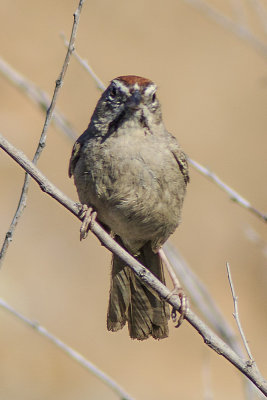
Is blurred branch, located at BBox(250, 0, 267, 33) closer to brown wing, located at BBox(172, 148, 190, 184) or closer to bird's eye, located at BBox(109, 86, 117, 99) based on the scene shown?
brown wing, located at BBox(172, 148, 190, 184)

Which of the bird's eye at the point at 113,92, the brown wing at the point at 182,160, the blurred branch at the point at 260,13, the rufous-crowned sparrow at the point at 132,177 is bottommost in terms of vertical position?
the rufous-crowned sparrow at the point at 132,177

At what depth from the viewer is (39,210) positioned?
11.4 m

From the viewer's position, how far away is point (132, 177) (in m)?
4.66

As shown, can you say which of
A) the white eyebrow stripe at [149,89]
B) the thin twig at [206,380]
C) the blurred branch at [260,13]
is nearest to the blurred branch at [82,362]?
the thin twig at [206,380]

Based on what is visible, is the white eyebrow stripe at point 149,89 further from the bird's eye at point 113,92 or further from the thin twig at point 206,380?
the thin twig at point 206,380

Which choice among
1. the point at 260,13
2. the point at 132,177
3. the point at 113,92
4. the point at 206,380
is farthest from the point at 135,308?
the point at 206,380

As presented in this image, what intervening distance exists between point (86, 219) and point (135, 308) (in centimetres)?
79

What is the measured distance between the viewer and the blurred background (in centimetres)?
1046

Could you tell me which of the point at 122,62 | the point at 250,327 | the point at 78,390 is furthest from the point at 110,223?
the point at 122,62

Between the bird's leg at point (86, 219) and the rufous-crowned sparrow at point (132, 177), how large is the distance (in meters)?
0.08

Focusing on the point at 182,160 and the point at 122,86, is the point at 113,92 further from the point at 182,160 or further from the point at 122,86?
the point at 182,160

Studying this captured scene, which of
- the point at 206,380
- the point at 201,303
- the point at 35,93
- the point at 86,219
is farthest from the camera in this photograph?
the point at 206,380

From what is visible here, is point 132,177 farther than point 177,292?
No

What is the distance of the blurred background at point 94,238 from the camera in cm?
1046
